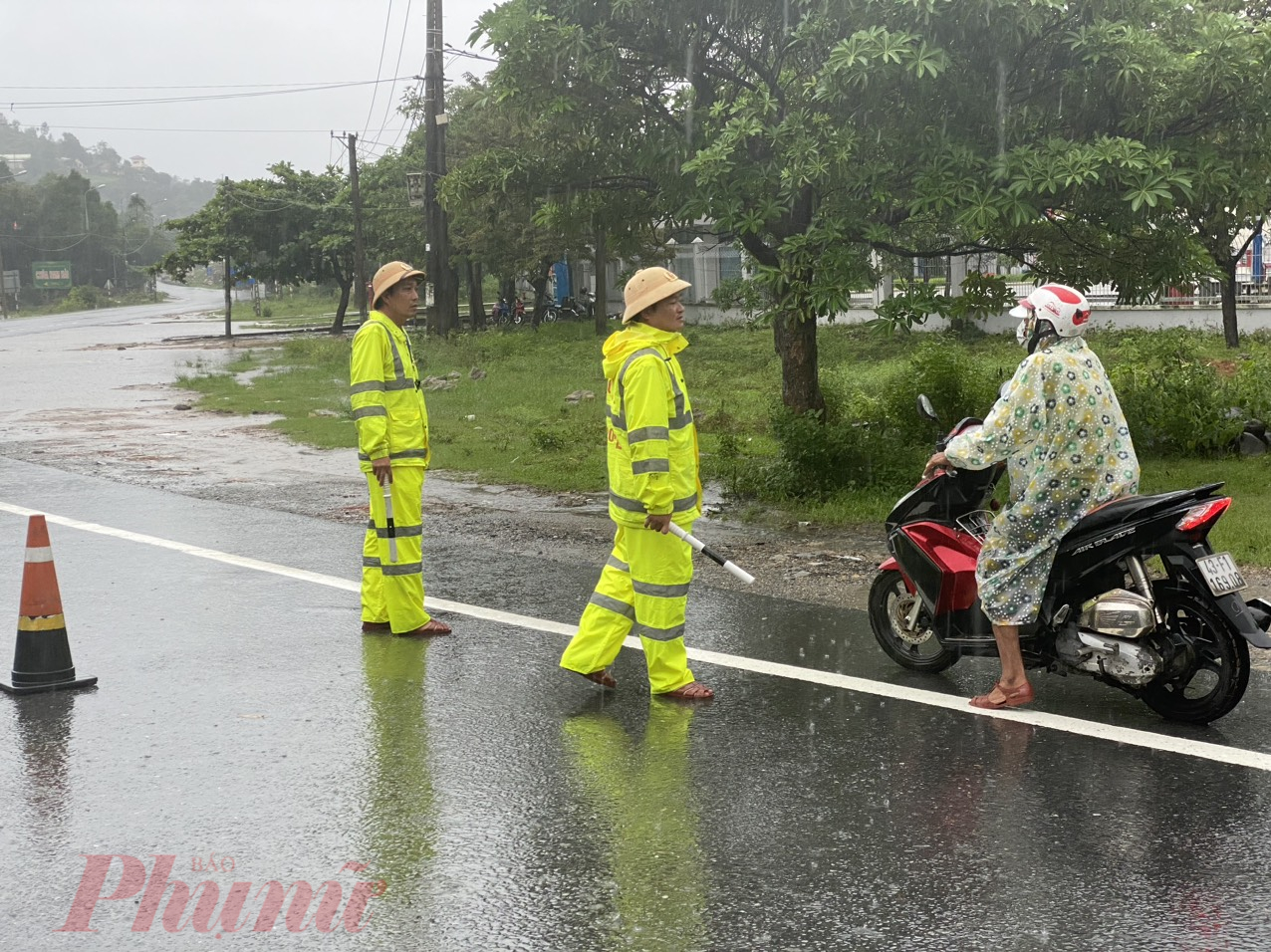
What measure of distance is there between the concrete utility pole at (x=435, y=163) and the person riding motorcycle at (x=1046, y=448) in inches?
1118

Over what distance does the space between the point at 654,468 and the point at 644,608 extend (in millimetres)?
627

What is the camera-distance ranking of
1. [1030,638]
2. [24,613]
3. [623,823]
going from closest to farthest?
[623,823] → [1030,638] → [24,613]

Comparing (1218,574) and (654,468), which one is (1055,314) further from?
(654,468)

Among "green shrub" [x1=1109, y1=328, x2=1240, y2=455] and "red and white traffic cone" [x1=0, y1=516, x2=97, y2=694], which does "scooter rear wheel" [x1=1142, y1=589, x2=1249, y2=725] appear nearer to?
"red and white traffic cone" [x1=0, y1=516, x2=97, y2=694]

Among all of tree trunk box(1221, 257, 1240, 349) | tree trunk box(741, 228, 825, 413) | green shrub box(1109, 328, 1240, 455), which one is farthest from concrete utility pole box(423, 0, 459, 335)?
green shrub box(1109, 328, 1240, 455)

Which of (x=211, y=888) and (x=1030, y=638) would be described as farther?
(x=1030, y=638)

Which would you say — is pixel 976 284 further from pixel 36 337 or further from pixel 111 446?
pixel 36 337

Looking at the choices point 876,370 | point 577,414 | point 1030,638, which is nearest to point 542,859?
point 1030,638

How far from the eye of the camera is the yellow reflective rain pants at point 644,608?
5945mm

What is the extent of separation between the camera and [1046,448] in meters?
5.48

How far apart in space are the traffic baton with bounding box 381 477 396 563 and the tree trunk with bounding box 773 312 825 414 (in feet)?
18.5

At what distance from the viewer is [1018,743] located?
5.36 metres

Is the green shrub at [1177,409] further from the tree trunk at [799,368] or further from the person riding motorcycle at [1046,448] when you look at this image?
the person riding motorcycle at [1046,448]

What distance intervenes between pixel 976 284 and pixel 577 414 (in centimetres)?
818
